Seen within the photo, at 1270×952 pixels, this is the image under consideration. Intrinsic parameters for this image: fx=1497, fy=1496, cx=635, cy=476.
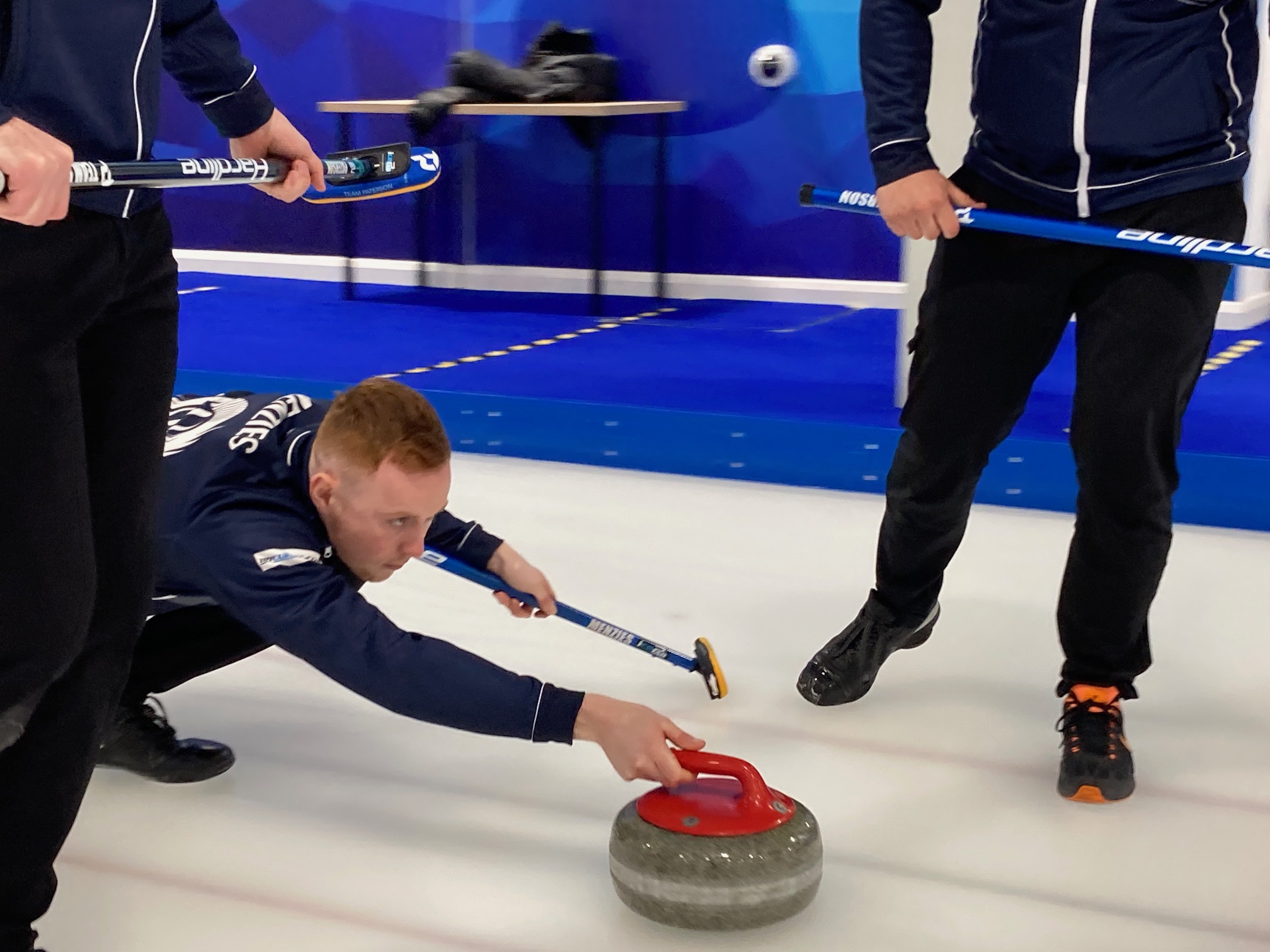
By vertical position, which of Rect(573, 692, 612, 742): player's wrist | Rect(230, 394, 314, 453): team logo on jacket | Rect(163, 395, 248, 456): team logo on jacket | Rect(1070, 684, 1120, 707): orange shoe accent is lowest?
Rect(1070, 684, 1120, 707): orange shoe accent

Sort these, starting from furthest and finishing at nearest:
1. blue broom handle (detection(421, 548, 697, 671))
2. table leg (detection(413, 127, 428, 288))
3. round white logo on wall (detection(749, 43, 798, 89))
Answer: table leg (detection(413, 127, 428, 288)) → round white logo on wall (detection(749, 43, 798, 89)) → blue broom handle (detection(421, 548, 697, 671))

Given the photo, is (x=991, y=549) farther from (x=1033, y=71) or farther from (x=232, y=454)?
(x=232, y=454)

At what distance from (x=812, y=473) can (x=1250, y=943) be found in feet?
6.54

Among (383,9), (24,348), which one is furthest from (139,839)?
(383,9)

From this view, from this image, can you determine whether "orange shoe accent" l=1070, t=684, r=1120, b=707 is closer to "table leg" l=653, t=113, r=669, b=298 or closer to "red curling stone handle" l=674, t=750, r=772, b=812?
"red curling stone handle" l=674, t=750, r=772, b=812

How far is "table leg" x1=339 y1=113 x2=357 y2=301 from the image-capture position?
5.95 meters

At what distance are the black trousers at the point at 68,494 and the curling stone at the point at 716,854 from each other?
518 mm

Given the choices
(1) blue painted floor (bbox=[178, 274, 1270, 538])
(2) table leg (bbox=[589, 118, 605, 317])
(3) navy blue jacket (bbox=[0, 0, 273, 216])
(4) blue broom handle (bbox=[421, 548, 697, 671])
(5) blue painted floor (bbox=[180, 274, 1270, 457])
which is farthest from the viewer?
(2) table leg (bbox=[589, 118, 605, 317])

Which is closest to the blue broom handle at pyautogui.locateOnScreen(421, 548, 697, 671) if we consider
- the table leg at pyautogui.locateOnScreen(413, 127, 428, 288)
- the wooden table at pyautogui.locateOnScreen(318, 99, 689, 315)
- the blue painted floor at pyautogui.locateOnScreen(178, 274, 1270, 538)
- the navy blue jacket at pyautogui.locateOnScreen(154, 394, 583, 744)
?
the navy blue jacket at pyautogui.locateOnScreen(154, 394, 583, 744)

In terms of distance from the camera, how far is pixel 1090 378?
5.91 feet

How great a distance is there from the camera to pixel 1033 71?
1.83 metres

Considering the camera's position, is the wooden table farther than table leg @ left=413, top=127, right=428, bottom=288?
No

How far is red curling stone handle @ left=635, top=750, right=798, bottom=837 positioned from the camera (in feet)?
4.73

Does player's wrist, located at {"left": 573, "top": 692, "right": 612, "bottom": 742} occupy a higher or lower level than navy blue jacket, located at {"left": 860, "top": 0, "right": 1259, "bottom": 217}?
lower
